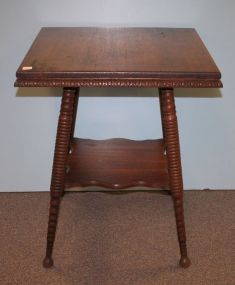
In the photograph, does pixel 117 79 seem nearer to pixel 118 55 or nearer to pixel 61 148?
pixel 118 55

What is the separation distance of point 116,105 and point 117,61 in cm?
46

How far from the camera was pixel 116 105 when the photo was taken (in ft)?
4.24

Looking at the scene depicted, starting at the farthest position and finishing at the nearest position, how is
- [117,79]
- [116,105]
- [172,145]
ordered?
[116,105], [172,145], [117,79]

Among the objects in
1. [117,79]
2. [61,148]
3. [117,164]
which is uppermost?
[117,79]

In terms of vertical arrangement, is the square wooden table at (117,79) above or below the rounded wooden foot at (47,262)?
above

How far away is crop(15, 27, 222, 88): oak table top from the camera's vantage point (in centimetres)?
78

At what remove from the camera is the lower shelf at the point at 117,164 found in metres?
1.04

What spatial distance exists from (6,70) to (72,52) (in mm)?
417

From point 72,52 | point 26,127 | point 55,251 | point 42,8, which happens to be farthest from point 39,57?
point 55,251

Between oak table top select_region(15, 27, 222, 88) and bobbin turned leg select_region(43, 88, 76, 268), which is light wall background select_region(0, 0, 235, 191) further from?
bobbin turned leg select_region(43, 88, 76, 268)

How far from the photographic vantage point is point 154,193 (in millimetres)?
1454

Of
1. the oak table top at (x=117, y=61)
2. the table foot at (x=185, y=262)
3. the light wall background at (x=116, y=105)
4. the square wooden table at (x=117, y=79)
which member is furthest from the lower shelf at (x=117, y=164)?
the oak table top at (x=117, y=61)

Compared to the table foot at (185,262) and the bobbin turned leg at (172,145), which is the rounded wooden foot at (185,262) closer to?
the table foot at (185,262)

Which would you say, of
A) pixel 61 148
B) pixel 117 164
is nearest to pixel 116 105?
pixel 117 164
